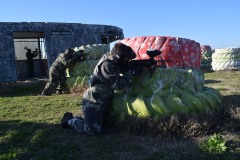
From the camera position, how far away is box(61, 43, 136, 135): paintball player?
5.05 m

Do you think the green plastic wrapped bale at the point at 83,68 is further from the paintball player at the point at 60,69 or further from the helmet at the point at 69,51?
the helmet at the point at 69,51

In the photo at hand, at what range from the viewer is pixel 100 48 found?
39.0 feet

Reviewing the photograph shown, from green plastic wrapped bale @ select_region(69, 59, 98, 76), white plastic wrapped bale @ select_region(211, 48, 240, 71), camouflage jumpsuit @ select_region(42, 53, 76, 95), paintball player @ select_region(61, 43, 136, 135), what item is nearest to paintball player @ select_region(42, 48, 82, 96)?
camouflage jumpsuit @ select_region(42, 53, 76, 95)

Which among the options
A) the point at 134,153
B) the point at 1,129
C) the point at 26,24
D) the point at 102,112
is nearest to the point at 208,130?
the point at 134,153

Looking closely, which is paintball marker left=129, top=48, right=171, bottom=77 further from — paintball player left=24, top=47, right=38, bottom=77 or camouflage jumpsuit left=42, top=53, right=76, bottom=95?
paintball player left=24, top=47, right=38, bottom=77

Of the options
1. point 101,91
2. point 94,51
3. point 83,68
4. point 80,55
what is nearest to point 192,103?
point 101,91

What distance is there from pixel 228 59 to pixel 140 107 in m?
13.9

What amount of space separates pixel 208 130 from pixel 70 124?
7.52ft

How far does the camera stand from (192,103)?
514 cm

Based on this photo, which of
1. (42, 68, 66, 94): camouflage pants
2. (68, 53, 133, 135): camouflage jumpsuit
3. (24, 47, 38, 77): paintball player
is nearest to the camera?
(68, 53, 133, 135): camouflage jumpsuit

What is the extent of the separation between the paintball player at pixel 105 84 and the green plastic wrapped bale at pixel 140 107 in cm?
29

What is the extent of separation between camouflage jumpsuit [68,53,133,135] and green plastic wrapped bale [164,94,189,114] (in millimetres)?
705

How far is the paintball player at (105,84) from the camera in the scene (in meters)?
5.05

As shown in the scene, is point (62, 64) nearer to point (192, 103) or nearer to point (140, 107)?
point (140, 107)
